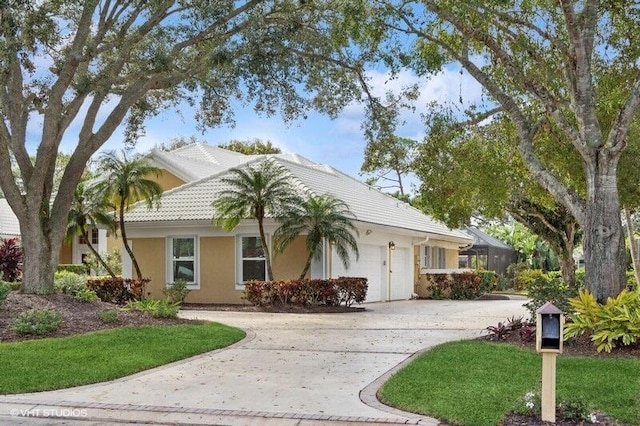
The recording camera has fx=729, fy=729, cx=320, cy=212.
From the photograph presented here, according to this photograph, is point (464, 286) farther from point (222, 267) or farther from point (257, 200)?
point (257, 200)

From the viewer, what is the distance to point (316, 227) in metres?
20.1

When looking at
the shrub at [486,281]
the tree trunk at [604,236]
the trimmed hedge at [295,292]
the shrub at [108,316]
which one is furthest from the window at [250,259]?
the shrub at [486,281]

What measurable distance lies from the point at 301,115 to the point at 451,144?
11.6 ft

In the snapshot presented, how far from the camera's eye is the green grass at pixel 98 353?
928 centimetres

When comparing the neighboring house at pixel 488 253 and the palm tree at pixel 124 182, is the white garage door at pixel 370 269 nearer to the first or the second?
the palm tree at pixel 124 182

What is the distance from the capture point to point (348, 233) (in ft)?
66.9

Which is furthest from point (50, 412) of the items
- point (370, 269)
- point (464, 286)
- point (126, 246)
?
point (464, 286)

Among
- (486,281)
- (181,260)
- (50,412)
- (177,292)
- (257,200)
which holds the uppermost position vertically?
(257,200)

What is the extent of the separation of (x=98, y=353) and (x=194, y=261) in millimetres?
11834

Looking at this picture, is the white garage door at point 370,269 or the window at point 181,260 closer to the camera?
the white garage door at point 370,269

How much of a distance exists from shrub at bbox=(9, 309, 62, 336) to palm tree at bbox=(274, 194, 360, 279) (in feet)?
26.8

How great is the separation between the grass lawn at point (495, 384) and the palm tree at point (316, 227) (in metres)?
9.14

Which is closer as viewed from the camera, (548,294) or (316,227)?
(548,294)

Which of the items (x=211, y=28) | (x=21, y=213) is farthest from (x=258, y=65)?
(x=21, y=213)
